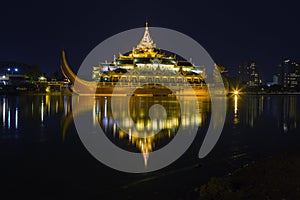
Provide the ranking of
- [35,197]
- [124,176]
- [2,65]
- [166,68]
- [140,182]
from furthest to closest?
[2,65]
[166,68]
[124,176]
[140,182]
[35,197]

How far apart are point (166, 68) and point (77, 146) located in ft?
220

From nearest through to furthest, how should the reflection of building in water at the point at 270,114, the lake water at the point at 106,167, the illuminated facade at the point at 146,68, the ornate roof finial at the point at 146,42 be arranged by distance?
1. the lake water at the point at 106,167
2. the reflection of building in water at the point at 270,114
3. the illuminated facade at the point at 146,68
4. the ornate roof finial at the point at 146,42

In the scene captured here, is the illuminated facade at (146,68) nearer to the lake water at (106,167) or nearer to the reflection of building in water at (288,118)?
the reflection of building in water at (288,118)

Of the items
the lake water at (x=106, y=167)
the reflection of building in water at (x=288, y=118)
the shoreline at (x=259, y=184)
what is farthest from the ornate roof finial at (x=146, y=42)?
the shoreline at (x=259, y=184)

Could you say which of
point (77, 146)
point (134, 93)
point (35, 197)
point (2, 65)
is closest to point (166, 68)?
point (134, 93)

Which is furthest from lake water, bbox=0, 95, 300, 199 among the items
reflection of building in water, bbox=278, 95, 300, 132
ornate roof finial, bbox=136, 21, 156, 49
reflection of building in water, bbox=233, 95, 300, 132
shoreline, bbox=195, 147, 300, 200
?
ornate roof finial, bbox=136, 21, 156, 49

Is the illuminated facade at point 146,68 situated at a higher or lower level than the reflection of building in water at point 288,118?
higher

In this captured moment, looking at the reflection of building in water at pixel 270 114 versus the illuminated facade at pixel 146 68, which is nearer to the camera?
the reflection of building in water at pixel 270 114

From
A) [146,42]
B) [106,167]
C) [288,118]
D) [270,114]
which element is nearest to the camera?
[106,167]

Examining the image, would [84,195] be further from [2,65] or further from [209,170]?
[2,65]

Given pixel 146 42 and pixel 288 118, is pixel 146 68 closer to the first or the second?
pixel 146 42

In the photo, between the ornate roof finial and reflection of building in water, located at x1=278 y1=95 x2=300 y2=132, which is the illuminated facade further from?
reflection of building in water, located at x1=278 y1=95 x2=300 y2=132

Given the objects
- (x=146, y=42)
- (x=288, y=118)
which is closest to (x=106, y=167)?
(x=288, y=118)

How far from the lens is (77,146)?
10750mm
